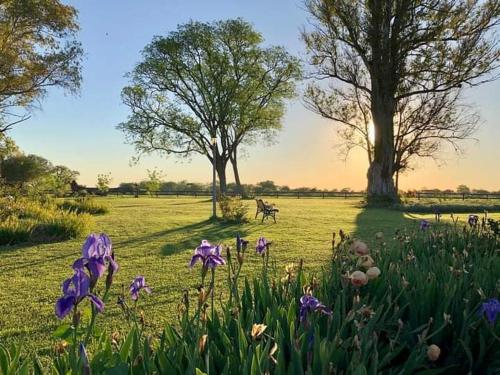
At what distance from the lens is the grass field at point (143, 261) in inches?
175

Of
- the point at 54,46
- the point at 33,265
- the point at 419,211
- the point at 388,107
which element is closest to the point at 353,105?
the point at 388,107

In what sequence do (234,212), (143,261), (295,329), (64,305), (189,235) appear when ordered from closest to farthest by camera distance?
(64,305), (295,329), (143,261), (189,235), (234,212)

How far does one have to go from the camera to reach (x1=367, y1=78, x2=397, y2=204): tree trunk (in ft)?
83.2

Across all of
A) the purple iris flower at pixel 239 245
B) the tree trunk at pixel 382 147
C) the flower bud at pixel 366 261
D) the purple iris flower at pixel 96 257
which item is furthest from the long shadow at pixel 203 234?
the tree trunk at pixel 382 147

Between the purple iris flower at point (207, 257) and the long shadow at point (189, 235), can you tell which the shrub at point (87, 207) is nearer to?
the long shadow at point (189, 235)

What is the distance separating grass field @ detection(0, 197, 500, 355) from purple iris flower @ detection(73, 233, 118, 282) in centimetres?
214

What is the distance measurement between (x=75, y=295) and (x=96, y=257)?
4.8 inches

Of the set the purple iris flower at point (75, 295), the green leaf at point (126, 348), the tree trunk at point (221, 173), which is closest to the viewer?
the purple iris flower at point (75, 295)

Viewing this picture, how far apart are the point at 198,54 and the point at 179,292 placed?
116 feet

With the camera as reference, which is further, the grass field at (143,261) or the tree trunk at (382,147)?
the tree trunk at (382,147)

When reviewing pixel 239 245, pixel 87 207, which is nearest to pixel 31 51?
pixel 87 207

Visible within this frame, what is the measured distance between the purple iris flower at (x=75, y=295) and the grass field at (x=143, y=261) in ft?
7.04

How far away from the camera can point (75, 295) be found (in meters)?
1.29

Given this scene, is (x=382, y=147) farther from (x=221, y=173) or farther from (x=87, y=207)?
(x=221, y=173)
